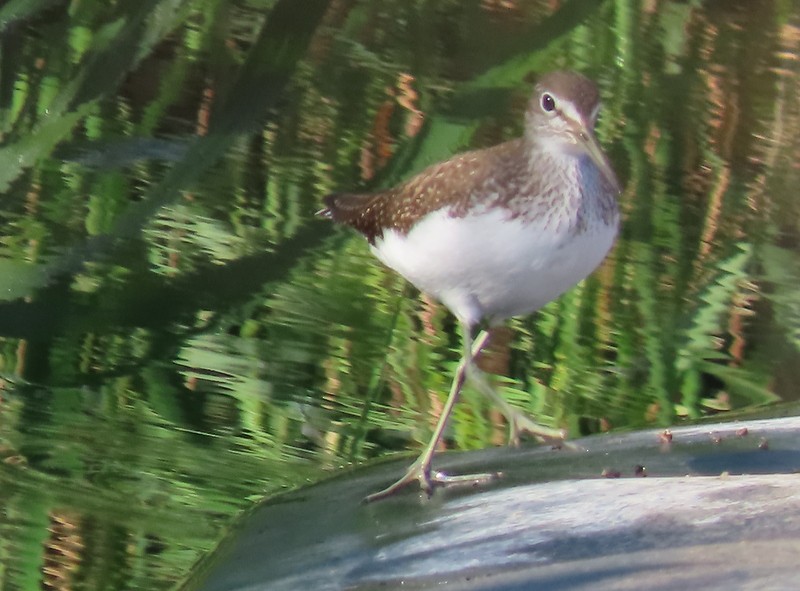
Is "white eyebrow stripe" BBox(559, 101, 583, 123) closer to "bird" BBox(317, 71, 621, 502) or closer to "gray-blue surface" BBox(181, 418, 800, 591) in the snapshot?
"bird" BBox(317, 71, 621, 502)

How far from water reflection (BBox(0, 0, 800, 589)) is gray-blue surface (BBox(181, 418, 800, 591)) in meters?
0.09

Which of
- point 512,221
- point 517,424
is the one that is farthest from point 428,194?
point 517,424

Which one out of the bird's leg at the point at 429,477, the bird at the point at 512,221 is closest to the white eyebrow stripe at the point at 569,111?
the bird at the point at 512,221

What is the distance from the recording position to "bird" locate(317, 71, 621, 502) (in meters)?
0.53

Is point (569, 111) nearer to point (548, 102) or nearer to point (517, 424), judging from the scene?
point (548, 102)

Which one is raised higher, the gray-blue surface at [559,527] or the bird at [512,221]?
the bird at [512,221]

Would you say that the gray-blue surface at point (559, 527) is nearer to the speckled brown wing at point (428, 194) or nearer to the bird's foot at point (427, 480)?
the bird's foot at point (427, 480)

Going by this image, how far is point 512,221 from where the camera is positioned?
0.53 meters

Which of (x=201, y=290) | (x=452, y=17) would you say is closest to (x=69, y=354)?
(x=201, y=290)

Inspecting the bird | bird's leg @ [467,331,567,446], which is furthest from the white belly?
bird's leg @ [467,331,567,446]

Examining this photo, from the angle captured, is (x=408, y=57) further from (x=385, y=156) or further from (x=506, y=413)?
(x=506, y=413)

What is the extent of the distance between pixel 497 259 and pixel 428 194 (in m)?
0.07

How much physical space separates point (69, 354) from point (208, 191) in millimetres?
137

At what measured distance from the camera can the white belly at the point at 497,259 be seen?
0.52 m
